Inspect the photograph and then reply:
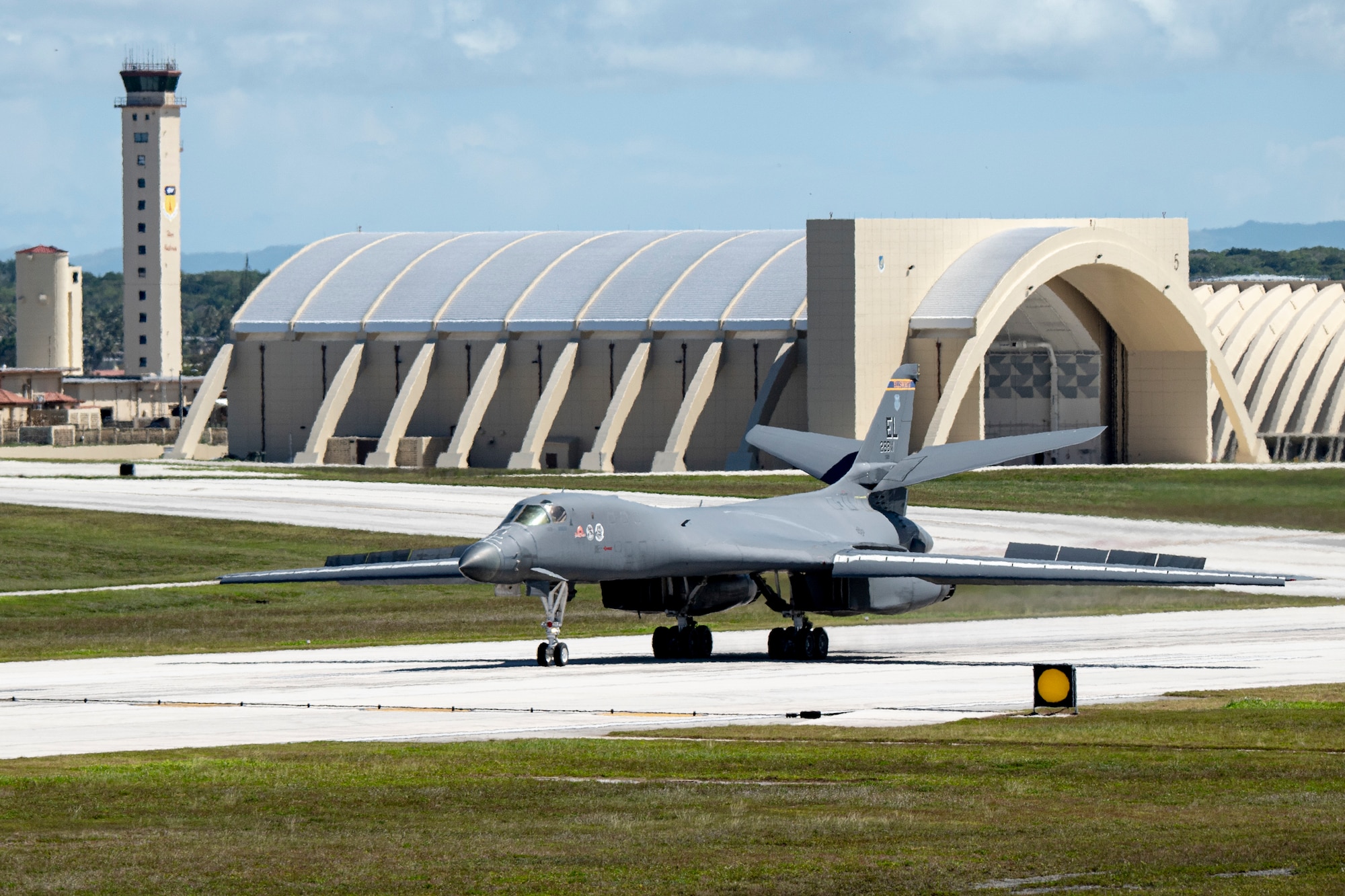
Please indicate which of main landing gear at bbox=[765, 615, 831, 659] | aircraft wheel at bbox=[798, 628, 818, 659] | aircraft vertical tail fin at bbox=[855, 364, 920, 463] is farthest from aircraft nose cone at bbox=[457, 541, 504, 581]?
aircraft vertical tail fin at bbox=[855, 364, 920, 463]

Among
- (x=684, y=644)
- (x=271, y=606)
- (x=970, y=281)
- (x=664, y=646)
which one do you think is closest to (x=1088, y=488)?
(x=970, y=281)

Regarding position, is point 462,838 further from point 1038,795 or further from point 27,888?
point 1038,795

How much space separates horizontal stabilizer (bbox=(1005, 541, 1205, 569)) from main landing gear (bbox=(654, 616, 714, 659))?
5.65 m

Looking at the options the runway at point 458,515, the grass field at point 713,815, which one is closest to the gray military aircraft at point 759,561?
the grass field at point 713,815

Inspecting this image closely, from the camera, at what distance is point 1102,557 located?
3481 centimetres

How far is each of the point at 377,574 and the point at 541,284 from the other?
6611 cm

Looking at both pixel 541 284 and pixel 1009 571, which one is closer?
pixel 1009 571

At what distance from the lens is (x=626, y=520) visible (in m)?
34.1

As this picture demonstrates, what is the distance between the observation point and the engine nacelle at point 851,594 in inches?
1414

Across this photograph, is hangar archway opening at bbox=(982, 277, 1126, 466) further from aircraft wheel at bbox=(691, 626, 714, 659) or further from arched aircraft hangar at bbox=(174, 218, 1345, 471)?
aircraft wheel at bbox=(691, 626, 714, 659)

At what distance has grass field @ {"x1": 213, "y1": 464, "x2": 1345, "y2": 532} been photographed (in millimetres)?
58031

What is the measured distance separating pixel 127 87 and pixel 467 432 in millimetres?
104949

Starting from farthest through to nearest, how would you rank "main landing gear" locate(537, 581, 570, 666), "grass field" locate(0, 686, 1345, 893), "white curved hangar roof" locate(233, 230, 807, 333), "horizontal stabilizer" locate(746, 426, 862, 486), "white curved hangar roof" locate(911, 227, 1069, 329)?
"white curved hangar roof" locate(233, 230, 807, 333)
"white curved hangar roof" locate(911, 227, 1069, 329)
"horizontal stabilizer" locate(746, 426, 862, 486)
"main landing gear" locate(537, 581, 570, 666)
"grass field" locate(0, 686, 1345, 893)

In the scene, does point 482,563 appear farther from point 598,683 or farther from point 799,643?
point 799,643
